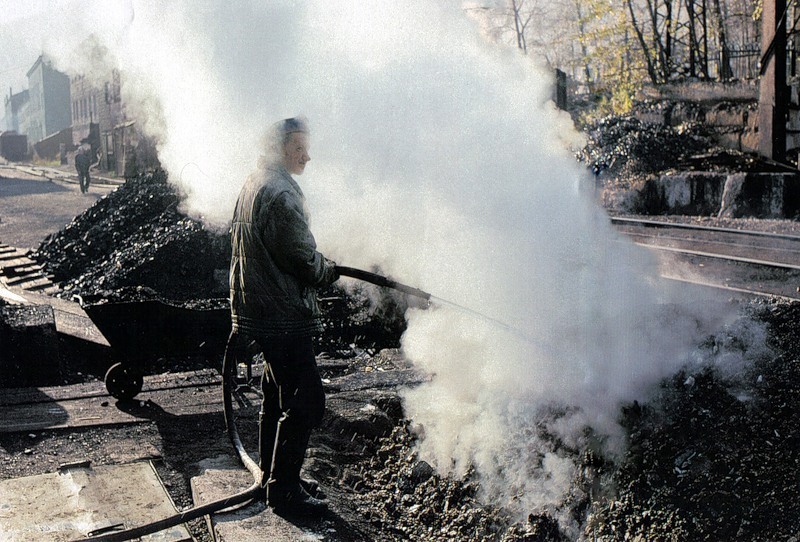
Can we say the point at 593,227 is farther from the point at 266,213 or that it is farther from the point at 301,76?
the point at 301,76

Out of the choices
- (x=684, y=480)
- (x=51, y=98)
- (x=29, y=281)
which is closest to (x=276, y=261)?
(x=684, y=480)

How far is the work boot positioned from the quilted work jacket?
0.86 metres

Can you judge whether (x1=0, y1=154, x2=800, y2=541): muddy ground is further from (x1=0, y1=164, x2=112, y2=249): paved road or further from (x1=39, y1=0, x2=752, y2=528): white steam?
(x1=0, y1=164, x2=112, y2=249): paved road

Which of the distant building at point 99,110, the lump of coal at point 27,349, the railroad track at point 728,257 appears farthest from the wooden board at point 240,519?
the distant building at point 99,110

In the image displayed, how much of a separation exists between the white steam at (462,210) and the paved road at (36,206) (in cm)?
1208

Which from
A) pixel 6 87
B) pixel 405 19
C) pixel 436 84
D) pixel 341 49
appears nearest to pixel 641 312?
pixel 436 84

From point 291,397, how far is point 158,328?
9.52 ft

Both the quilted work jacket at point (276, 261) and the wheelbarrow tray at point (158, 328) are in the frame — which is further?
the wheelbarrow tray at point (158, 328)

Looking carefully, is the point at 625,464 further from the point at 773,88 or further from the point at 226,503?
the point at 773,88

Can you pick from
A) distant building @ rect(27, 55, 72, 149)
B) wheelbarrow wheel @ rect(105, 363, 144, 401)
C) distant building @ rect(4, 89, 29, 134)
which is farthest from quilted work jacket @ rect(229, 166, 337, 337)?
distant building @ rect(4, 89, 29, 134)

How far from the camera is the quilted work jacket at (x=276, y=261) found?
3719 mm

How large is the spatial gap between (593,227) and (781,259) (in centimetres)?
765

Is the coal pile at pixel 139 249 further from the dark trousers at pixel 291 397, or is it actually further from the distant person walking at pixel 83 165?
the distant person walking at pixel 83 165

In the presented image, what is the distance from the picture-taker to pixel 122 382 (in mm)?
6387
